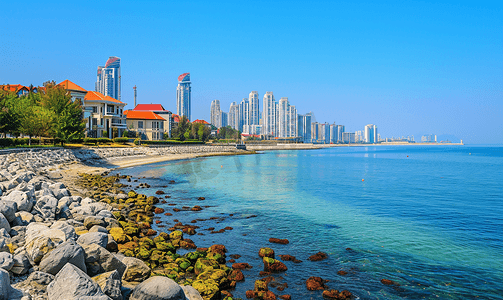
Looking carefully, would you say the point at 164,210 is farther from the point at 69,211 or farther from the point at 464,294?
the point at 464,294

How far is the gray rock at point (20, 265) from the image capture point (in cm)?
693

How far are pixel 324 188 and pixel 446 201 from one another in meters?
10.7

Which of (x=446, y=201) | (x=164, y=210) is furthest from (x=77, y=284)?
(x=446, y=201)

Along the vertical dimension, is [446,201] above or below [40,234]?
below

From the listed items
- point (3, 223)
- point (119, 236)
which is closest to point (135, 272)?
point (3, 223)

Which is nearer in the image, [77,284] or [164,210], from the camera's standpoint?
[77,284]

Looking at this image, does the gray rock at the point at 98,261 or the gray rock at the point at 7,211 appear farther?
the gray rock at the point at 7,211

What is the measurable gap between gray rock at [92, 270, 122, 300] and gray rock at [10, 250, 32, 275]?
5.31 ft

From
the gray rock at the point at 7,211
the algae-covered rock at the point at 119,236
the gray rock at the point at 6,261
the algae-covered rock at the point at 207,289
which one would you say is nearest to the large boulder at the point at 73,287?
the gray rock at the point at 6,261

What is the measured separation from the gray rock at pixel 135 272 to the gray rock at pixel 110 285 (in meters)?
1.22

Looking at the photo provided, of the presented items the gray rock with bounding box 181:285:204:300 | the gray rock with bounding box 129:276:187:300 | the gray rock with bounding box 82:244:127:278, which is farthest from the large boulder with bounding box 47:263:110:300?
the gray rock with bounding box 181:285:204:300

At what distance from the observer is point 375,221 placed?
18453 millimetres

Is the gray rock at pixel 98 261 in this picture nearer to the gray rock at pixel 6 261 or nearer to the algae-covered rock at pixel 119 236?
the gray rock at pixel 6 261

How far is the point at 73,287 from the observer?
19.8 ft
